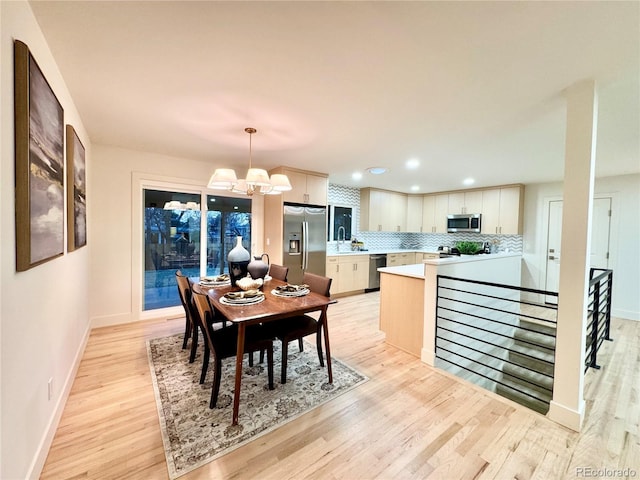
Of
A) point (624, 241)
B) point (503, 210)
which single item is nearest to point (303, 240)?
point (503, 210)

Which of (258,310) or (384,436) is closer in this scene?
(384,436)

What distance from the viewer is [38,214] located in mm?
1384

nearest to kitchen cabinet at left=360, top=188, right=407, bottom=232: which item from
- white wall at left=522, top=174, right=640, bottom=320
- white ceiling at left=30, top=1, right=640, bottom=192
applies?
white ceiling at left=30, top=1, right=640, bottom=192

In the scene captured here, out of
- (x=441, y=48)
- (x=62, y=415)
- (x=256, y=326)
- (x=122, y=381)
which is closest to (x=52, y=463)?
(x=62, y=415)

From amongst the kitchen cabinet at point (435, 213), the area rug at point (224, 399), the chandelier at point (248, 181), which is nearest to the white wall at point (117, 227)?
the area rug at point (224, 399)

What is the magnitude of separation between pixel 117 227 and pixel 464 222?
20.5ft

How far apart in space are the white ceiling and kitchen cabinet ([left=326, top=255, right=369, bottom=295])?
8.32ft

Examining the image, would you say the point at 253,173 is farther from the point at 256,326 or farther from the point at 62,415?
the point at 62,415

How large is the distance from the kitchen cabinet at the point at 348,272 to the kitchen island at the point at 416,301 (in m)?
1.87

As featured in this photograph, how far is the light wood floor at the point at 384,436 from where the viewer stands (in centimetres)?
150

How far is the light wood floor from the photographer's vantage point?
1505 mm

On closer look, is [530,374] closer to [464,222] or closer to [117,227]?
[464,222]

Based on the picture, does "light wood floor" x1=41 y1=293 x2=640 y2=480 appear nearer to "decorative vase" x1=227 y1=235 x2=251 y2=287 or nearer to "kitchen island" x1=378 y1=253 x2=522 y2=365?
"kitchen island" x1=378 y1=253 x2=522 y2=365

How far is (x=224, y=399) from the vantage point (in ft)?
6.84
